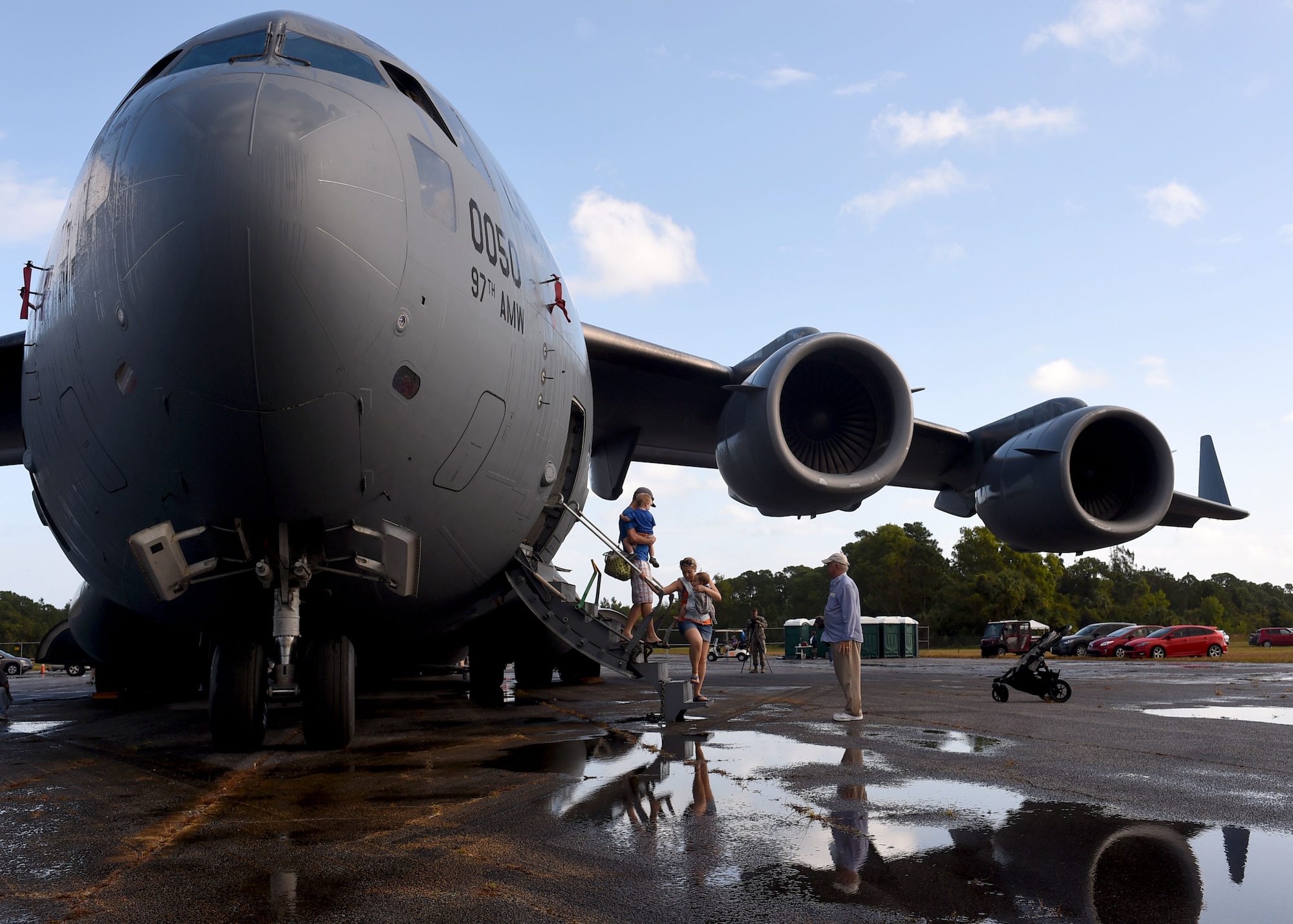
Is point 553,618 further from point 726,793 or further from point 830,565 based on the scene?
point 726,793

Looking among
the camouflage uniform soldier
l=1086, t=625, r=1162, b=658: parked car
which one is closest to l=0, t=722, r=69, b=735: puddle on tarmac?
the camouflage uniform soldier

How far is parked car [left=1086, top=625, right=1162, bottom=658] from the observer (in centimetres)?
3291

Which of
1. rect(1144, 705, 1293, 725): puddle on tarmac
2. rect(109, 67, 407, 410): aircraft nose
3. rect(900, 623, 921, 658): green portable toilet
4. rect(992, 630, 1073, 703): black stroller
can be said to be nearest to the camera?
rect(109, 67, 407, 410): aircraft nose

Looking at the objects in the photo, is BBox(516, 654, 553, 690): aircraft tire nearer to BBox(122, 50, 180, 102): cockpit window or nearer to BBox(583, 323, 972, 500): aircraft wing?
BBox(583, 323, 972, 500): aircraft wing

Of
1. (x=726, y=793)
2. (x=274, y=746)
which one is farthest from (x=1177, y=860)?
(x=274, y=746)

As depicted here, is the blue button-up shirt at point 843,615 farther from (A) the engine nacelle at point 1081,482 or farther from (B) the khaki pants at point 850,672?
(A) the engine nacelle at point 1081,482

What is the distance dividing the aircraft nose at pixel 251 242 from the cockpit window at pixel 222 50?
2.70 ft

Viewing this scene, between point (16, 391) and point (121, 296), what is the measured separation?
5207mm

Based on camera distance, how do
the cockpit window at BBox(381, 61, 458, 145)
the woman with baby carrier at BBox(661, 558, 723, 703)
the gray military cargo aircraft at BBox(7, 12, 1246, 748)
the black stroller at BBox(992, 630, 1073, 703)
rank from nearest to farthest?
the gray military cargo aircraft at BBox(7, 12, 1246, 748) → the cockpit window at BBox(381, 61, 458, 145) → the woman with baby carrier at BBox(661, 558, 723, 703) → the black stroller at BBox(992, 630, 1073, 703)

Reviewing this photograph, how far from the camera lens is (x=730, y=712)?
329 inches

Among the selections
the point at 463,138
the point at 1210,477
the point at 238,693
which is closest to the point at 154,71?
the point at 463,138

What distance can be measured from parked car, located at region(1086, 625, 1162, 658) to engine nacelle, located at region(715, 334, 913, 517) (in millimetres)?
26675

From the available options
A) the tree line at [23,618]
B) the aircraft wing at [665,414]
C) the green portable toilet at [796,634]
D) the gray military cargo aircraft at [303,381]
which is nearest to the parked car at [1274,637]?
the green portable toilet at [796,634]

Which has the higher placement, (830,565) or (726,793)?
(830,565)
